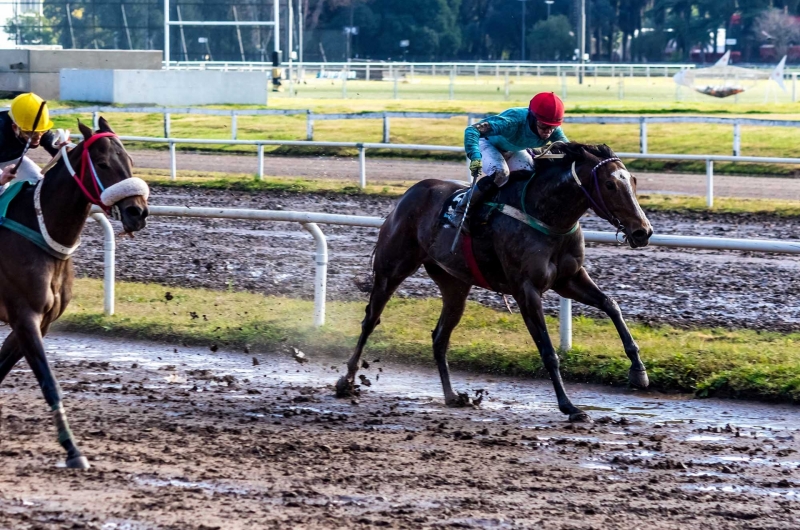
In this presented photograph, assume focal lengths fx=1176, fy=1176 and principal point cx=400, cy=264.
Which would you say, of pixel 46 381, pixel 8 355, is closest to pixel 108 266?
pixel 8 355

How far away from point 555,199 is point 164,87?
2700 centimetres

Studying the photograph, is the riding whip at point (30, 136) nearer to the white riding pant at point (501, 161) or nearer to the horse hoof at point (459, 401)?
the white riding pant at point (501, 161)

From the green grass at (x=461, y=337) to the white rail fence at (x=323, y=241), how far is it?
188 millimetres

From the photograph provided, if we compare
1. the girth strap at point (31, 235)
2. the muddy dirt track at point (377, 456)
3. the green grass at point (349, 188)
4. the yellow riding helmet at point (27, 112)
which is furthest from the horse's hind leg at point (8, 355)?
the green grass at point (349, 188)

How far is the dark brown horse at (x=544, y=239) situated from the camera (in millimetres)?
7027

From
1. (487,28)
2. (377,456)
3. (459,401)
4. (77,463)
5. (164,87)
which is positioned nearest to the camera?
(77,463)

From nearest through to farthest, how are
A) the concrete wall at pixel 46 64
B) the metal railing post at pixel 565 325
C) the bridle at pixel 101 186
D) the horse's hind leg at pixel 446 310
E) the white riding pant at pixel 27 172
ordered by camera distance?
the bridle at pixel 101 186, the white riding pant at pixel 27 172, the horse's hind leg at pixel 446 310, the metal railing post at pixel 565 325, the concrete wall at pixel 46 64

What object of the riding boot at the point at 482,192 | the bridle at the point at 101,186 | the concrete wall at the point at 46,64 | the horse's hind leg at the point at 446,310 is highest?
the concrete wall at the point at 46,64

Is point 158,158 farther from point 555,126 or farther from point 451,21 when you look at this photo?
point 451,21

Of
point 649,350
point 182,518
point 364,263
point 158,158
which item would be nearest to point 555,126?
point 649,350

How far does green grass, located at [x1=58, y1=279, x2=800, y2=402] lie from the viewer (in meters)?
7.85

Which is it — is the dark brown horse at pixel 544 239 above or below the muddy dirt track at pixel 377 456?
above

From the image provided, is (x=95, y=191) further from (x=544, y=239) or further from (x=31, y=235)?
(x=544, y=239)

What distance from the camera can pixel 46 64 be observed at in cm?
3525
